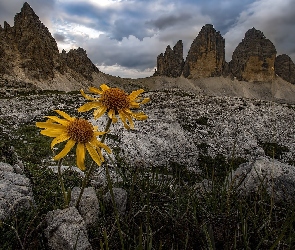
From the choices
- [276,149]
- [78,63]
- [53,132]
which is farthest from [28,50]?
[53,132]

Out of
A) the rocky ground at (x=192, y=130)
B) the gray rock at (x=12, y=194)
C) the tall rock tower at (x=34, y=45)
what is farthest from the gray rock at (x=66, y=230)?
the tall rock tower at (x=34, y=45)

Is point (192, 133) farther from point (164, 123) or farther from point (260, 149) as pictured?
point (260, 149)

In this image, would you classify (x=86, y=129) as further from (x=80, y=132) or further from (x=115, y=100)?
(x=115, y=100)

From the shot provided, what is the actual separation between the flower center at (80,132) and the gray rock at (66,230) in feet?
2.66

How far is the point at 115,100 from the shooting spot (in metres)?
3.13

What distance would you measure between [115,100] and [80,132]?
1.98 feet

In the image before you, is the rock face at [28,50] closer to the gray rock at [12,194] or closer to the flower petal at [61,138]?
the gray rock at [12,194]

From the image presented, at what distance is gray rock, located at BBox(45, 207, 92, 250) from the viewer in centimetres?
253

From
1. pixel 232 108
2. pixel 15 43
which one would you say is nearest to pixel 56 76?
pixel 15 43

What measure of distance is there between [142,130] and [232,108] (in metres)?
19.3

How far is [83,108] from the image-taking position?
10.9 feet

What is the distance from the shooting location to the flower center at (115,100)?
3.13 metres

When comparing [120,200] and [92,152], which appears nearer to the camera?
[92,152]

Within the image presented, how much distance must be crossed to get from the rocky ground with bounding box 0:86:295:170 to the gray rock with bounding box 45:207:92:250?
58.6 feet
